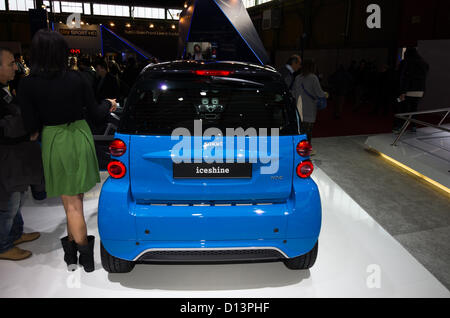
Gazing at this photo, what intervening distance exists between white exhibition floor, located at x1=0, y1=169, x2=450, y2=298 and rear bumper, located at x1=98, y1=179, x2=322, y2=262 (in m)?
0.41

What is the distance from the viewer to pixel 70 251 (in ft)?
9.22

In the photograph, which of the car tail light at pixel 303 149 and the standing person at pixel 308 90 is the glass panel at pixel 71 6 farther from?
the car tail light at pixel 303 149

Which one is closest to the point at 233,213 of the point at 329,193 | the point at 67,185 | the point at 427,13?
the point at 67,185

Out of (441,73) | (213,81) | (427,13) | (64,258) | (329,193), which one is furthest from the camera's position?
(427,13)

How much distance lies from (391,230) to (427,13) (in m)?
12.6

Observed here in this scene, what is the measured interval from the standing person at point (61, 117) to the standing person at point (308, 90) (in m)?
3.87

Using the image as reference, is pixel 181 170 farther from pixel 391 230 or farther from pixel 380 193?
pixel 380 193

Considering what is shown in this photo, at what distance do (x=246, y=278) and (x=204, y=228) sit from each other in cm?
78

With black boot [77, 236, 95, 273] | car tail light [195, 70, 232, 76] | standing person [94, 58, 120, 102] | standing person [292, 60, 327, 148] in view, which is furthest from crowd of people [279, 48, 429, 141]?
standing person [94, 58, 120, 102]

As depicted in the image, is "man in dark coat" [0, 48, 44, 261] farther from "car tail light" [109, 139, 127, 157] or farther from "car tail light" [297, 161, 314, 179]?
"car tail light" [297, 161, 314, 179]

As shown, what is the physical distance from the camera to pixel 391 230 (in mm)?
3650

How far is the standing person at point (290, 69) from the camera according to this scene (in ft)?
21.3

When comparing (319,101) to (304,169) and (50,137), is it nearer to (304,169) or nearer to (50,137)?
(304,169)

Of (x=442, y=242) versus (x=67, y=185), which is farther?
(x=442, y=242)
